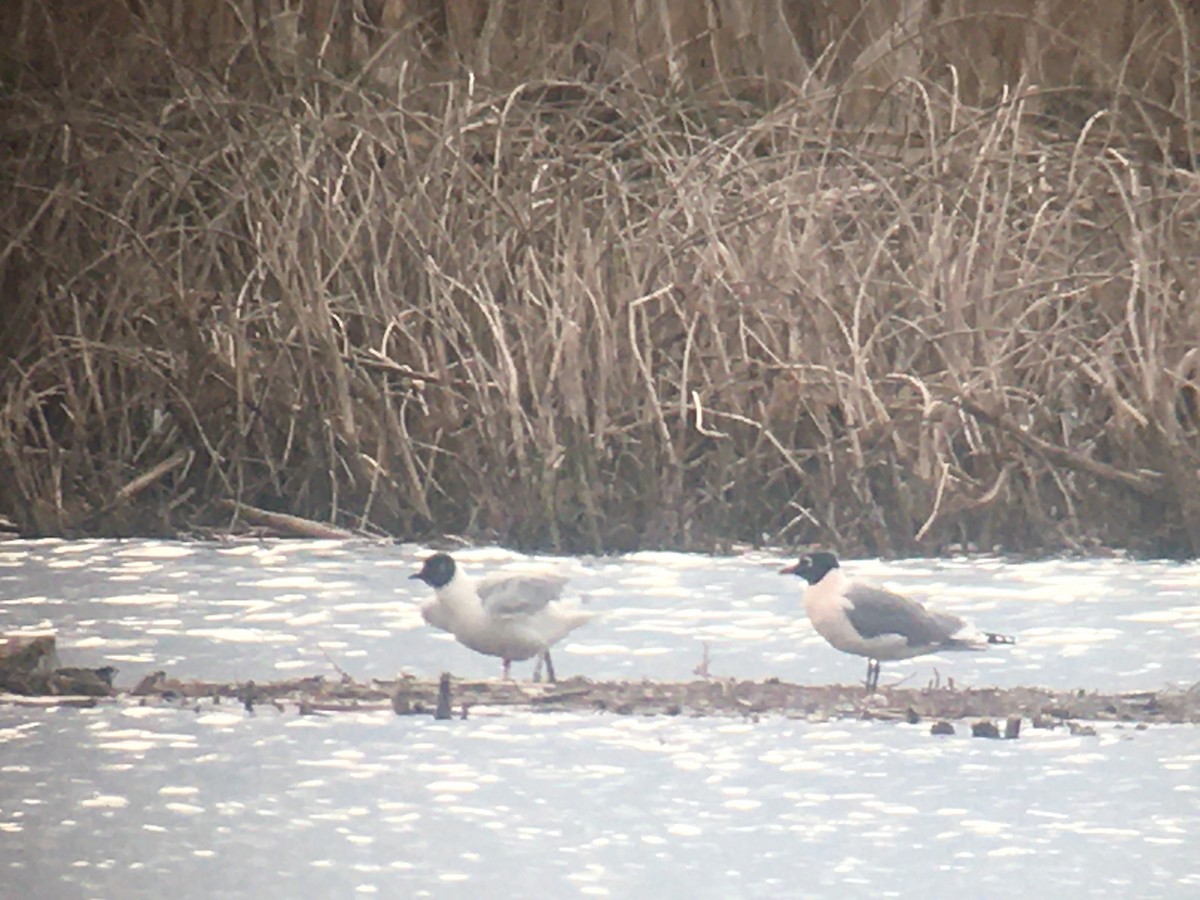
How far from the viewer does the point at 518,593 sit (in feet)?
7.51

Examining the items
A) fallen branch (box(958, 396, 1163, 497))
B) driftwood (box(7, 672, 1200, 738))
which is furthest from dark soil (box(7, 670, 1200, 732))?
fallen branch (box(958, 396, 1163, 497))

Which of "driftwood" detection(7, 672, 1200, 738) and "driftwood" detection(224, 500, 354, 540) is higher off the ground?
"driftwood" detection(224, 500, 354, 540)

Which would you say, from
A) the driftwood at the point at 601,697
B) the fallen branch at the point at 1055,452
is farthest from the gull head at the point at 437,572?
the fallen branch at the point at 1055,452

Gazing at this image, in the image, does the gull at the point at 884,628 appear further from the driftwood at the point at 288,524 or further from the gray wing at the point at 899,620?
the driftwood at the point at 288,524

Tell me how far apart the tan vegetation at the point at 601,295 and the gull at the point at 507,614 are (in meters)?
0.09

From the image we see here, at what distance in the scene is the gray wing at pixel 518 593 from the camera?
7.48ft

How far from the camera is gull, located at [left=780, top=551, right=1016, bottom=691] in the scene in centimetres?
224

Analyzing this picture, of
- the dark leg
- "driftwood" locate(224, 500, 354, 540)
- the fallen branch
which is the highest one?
the fallen branch

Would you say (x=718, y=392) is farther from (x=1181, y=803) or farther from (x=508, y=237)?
(x=1181, y=803)

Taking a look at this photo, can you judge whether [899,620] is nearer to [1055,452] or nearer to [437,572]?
[1055,452]

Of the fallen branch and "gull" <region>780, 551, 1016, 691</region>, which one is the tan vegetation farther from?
"gull" <region>780, 551, 1016, 691</region>

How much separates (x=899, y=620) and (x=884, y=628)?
0.06 feet

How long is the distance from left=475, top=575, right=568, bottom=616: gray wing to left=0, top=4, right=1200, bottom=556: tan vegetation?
0.08m

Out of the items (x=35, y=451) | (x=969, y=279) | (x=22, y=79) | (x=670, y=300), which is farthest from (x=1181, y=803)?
(x=22, y=79)
